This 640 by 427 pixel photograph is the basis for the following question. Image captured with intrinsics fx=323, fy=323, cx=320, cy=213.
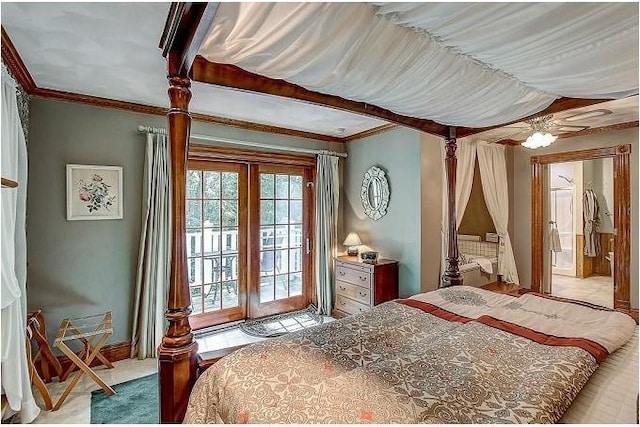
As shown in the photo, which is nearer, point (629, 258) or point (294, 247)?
point (629, 258)

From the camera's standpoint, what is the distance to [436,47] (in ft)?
4.46

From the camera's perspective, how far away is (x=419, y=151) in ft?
11.4

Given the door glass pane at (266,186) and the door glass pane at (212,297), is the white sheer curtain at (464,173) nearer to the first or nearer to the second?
the door glass pane at (266,186)

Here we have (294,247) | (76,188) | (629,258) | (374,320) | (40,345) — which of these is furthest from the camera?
(294,247)

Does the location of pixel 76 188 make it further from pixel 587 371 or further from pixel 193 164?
pixel 587 371

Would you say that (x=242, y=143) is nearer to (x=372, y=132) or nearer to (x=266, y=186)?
(x=266, y=186)

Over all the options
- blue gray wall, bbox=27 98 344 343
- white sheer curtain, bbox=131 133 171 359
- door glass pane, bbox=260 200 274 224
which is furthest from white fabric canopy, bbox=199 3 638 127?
door glass pane, bbox=260 200 274 224

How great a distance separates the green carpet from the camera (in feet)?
7.09

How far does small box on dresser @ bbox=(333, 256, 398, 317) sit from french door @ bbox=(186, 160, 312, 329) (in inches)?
24.0

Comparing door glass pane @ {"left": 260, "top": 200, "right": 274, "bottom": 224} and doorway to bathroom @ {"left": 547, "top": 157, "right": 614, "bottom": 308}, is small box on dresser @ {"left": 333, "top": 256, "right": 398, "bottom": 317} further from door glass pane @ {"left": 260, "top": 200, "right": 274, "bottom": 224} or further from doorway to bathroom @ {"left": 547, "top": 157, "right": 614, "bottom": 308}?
doorway to bathroom @ {"left": 547, "top": 157, "right": 614, "bottom": 308}

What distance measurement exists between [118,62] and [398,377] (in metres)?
2.51

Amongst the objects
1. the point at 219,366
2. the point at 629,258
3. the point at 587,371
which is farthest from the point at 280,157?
the point at 629,258

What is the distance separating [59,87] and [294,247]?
2.85 meters

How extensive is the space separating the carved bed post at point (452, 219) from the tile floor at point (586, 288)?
3179 mm
